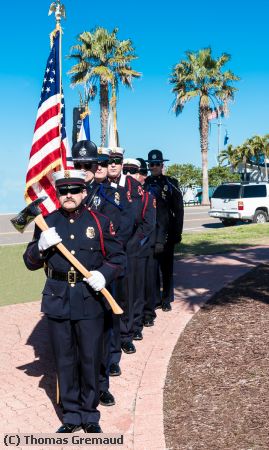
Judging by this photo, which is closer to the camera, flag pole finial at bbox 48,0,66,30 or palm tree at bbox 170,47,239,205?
flag pole finial at bbox 48,0,66,30

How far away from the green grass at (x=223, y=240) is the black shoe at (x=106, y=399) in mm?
8101

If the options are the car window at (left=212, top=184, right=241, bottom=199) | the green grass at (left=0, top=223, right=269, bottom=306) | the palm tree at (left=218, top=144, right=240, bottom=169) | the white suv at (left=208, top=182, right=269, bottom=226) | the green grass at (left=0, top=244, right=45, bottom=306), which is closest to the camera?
the green grass at (left=0, top=244, right=45, bottom=306)

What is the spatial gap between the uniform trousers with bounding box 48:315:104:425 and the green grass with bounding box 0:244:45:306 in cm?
474

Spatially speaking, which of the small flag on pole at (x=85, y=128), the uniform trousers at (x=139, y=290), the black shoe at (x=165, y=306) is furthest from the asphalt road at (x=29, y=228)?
the uniform trousers at (x=139, y=290)

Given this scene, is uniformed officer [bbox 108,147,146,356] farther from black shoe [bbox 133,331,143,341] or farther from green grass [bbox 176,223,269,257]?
green grass [bbox 176,223,269,257]

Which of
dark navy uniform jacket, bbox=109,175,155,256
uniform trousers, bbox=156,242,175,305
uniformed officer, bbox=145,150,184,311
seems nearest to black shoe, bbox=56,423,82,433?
dark navy uniform jacket, bbox=109,175,155,256

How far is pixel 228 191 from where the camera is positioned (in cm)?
2155

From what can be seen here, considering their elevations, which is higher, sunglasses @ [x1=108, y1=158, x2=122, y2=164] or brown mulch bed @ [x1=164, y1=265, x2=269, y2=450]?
sunglasses @ [x1=108, y1=158, x2=122, y2=164]

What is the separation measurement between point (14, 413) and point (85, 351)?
1.06 m

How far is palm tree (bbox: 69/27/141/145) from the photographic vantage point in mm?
32938

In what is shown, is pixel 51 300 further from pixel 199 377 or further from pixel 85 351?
pixel 199 377

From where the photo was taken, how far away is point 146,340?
6336mm

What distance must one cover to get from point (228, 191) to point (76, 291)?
59.8ft

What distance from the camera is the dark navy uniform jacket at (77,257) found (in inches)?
153
